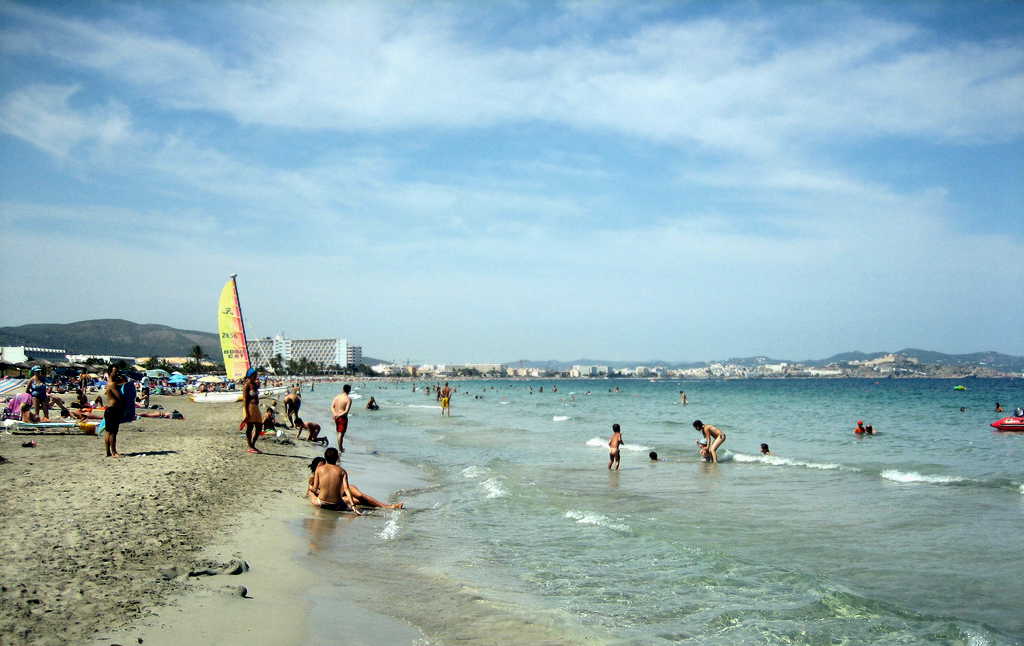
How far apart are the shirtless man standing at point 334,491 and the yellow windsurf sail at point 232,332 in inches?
759

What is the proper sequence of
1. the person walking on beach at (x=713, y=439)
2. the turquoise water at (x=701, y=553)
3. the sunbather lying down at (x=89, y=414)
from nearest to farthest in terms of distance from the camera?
the turquoise water at (x=701, y=553) < the person walking on beach at (x=713, y=439) < the sunbather lying down at (x=89, y=414)

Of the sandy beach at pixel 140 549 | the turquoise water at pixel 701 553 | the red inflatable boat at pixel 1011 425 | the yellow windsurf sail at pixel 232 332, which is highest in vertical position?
the yellow windsurf sail at pixel 232 332

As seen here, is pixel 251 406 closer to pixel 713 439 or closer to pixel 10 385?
pixel 10 385

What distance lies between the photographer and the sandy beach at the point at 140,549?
173 inches

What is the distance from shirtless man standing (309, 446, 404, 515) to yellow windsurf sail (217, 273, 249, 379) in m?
19.3

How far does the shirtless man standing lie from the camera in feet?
32.8

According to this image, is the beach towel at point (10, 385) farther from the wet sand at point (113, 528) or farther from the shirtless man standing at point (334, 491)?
the shirtless man standing at point (334, 491)

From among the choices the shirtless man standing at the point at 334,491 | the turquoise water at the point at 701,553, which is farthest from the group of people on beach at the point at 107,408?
the turquoise water at the point at 701,553

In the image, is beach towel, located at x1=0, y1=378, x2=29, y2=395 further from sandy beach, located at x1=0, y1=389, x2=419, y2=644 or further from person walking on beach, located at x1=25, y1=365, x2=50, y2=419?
sandy beach, located at x1=0, y1=389, x2=419, y2=644

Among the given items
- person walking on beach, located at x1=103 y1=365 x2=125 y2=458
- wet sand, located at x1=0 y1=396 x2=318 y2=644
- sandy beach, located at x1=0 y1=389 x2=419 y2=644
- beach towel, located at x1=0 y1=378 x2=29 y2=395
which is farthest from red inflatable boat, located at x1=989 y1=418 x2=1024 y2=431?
beach towel, located at x1=0 y1=378 x2=29 y2=395

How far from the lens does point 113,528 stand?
21.6ft

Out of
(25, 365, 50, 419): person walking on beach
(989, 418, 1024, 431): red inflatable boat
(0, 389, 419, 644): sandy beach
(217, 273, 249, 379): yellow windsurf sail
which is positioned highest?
(217, 273, 249, 379): yellow windsurf sail

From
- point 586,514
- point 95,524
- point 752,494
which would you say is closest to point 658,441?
point 752,494

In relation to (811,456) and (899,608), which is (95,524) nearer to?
(899,608)
